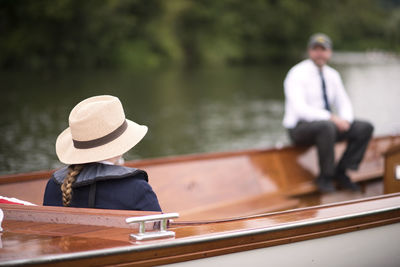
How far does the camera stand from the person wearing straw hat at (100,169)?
96.5 inches

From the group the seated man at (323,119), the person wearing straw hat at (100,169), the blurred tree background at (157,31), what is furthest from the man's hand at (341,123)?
the blurred tree background at (157,31)

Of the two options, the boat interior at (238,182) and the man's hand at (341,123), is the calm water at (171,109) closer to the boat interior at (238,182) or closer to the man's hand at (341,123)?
the boat interior at (238,182)

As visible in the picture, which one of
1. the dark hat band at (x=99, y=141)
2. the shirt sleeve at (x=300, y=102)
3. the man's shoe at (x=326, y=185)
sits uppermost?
the shirt sleeve at (x=300, y=102)

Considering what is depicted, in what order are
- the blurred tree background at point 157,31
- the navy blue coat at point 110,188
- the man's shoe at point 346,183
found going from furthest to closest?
the blurred tree background at point 157,31, the man's shoe at point 346,183, the navy blue coat at point 110,188

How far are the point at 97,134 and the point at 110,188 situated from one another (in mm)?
257

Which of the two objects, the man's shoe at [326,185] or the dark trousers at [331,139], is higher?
the dark trousers at [331,139]

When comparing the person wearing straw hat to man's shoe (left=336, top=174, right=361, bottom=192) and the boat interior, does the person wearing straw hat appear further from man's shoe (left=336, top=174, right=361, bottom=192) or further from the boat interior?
man's shoe (left=336, top=174, right=361, bottom=192)

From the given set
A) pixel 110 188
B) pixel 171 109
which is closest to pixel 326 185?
pixel 110 188

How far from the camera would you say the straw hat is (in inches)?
98.4

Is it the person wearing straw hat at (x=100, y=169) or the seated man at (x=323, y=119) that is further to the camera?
the seated man at (x=323, y=119)

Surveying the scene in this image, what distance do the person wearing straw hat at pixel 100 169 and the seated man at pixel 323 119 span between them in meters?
2.69

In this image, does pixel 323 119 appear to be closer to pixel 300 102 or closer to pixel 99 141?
pixel 300 102

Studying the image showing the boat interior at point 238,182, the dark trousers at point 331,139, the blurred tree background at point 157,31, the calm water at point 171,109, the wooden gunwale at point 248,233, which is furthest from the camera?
the blurred tree background at point 157,31

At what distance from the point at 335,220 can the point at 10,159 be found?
7.02 metres
